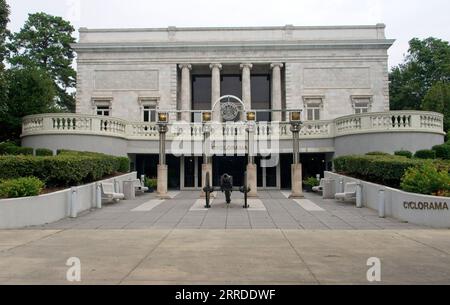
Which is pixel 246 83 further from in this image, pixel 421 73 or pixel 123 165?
pixel 421 73

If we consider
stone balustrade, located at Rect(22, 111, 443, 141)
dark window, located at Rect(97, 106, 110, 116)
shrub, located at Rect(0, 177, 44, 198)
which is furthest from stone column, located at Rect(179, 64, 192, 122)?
shrub, located at Rect(0, 177, 44, 198)

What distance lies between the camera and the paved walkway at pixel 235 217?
12.6 m

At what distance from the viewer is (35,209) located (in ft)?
42.9

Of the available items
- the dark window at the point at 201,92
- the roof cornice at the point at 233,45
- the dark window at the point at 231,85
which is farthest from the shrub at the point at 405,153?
the dark window at the point at 201,92

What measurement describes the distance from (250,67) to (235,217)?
28155mm

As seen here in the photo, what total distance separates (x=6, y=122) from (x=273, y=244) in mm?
24904

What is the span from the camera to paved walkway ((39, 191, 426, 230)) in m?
12.6

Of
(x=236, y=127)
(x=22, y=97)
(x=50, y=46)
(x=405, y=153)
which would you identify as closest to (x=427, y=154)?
(x=405, y=153)

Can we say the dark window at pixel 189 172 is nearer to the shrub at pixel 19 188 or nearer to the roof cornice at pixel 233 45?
the roof cornice at pixel 233 45

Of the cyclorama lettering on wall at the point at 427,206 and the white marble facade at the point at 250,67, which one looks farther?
the white marble facade at the point at 250,67

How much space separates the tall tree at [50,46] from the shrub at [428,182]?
47.3m

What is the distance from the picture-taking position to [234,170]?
31422 mm

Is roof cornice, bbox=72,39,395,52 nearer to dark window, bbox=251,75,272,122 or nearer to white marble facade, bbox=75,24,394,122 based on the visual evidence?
white marble facade, bbox=75,24,394,122

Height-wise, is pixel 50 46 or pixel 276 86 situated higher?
pixel 50 46
